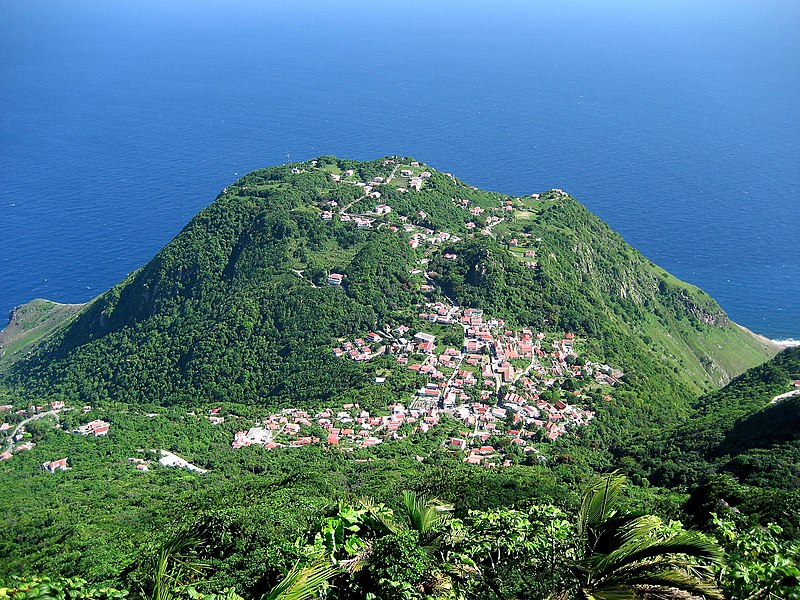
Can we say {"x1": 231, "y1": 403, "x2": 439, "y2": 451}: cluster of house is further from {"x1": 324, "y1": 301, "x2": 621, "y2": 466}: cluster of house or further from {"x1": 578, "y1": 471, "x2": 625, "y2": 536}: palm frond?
{"x1": 578, "y1": 471, "x2": 625, "y2": 536}: palm frond

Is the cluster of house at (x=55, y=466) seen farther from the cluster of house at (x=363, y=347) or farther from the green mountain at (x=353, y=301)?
the cluster of house at (x=363, y=347)

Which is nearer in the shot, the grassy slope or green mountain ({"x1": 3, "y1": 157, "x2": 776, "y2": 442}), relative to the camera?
green mountain ({"x1": 3, "y1": 157, "x2": 776, "y2": 442})

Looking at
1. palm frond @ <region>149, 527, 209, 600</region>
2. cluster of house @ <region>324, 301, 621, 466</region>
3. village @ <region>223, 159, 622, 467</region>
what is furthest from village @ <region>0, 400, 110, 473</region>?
palm frond @ <region>149, 527, 209, 600</region>

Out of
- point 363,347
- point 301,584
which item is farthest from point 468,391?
point 301,584

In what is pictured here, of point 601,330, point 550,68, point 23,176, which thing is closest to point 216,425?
point 601,330

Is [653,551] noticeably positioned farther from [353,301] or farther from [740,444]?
[353,301]

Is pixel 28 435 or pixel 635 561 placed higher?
pixel 28 435
